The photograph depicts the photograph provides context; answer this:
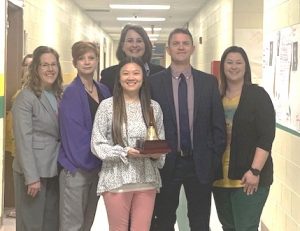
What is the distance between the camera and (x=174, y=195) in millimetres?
2734

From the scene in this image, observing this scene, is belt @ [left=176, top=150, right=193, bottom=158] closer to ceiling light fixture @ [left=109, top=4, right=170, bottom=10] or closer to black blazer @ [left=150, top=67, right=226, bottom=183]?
black blazer @ [left=150, top=67, right=226, bottom=183]

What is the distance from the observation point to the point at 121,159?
2.40m

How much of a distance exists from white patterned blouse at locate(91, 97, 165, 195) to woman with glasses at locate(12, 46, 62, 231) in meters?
0.39

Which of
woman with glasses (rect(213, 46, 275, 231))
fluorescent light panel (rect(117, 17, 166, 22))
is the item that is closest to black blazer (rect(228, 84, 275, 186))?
woman with glasses (rect(213, 46, 275, 231))

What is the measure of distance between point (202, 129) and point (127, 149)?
20.1 inches

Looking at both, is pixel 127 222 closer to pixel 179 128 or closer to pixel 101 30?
pixel 179 128

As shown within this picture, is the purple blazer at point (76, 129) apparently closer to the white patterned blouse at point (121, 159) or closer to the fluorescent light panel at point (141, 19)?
the white patterned blouse at point (121, 159)

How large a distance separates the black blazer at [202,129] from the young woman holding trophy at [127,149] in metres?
0.12

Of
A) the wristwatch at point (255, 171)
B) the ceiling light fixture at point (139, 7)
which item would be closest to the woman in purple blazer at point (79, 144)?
the wristwatch at point (255, 171)

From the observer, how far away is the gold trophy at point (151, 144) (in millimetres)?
2332

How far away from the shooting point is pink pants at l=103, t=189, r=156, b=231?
8.10 feet

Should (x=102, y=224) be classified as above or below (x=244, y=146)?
below

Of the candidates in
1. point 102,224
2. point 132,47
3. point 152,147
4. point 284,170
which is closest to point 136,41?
point 132,47

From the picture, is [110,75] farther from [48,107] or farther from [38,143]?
[38,143]
